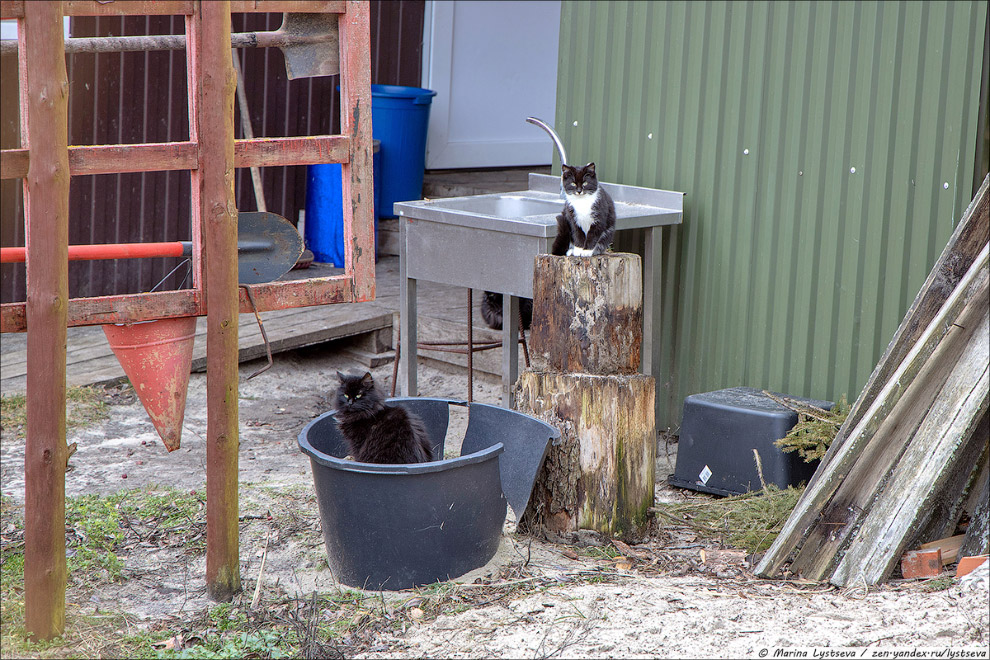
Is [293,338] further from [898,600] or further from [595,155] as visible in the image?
[898,600]

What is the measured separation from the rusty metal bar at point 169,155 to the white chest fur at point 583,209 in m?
1.39

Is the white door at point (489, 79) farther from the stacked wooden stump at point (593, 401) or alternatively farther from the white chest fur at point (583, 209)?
the stacked wooden stump at point (593, 401)

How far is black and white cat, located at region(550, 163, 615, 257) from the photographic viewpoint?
4193mm

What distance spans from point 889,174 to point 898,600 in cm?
209

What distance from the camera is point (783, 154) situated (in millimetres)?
4590

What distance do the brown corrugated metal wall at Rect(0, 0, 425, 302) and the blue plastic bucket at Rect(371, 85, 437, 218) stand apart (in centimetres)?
52

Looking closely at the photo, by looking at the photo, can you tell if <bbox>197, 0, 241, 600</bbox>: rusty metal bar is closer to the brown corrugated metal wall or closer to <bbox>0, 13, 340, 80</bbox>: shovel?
<bbox>0, 13, 340, 80</bbox>: shovel

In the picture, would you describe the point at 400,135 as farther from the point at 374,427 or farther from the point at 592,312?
the point at 374,427

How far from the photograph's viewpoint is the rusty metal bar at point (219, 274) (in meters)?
2.81

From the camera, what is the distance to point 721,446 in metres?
4.23

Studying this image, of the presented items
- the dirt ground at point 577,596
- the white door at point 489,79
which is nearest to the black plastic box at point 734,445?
the dirt ground at point 577,596

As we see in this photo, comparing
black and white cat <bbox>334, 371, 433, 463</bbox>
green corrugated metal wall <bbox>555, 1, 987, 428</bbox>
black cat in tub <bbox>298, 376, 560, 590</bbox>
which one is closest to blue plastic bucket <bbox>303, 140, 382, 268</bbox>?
green corrugated metal wall <bbox>555, 1, 987, 428</bbox>

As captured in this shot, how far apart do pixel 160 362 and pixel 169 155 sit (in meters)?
0.62

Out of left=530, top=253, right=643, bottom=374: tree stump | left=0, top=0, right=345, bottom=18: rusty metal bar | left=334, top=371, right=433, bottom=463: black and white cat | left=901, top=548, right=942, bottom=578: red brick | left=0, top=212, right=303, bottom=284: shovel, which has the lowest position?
left=901, top=548, right=942, bottom=578: red brick
